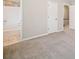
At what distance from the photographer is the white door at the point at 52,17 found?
30.8 feet

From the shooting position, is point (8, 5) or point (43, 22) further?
point (43, 22)

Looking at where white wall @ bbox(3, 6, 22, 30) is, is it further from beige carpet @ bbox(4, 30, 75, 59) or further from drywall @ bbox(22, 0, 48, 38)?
beige carpet @ bbox(4, 30, 75, 59)

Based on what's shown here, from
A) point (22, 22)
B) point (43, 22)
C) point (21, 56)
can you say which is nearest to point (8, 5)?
point (22, 22)

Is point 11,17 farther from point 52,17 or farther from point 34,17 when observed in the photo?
point 52,17

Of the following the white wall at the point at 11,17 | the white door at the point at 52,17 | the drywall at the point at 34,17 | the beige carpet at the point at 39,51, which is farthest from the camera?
the white door at the point at 52,17

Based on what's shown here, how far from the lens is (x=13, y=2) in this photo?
A: 6.23 metres

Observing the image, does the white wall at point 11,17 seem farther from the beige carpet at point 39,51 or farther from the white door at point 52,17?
the white door at point 52,17

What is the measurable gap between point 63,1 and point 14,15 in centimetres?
584

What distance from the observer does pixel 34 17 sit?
299 inches

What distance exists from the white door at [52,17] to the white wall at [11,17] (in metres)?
3.24

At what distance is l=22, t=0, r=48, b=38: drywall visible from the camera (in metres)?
6.99

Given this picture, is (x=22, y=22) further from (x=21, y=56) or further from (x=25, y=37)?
(x=21, y=56)

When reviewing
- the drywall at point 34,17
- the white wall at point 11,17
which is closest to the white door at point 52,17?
the drywall at point 34,17
